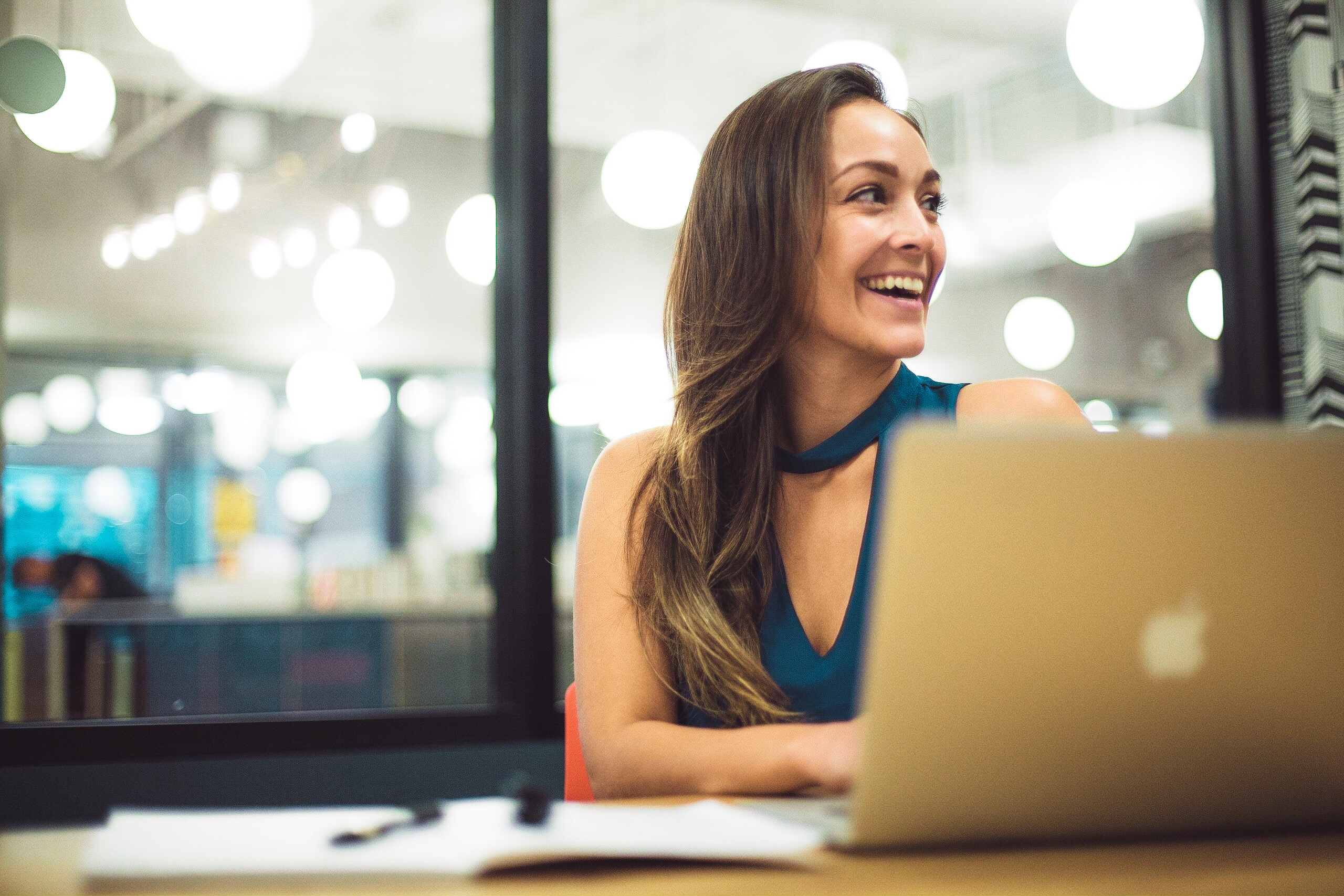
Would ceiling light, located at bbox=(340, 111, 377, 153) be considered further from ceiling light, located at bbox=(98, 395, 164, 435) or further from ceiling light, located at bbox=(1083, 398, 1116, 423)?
ceiling light, located at bbox=(1083, 398, 1116, 423)

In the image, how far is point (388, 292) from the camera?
5277 millimetres

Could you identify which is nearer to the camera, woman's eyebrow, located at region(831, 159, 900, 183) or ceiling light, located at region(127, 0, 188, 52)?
woman's eyebrow, located at region(831, 159, 900, 183)

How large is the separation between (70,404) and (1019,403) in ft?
24.7

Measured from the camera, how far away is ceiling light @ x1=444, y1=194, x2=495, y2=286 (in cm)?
256

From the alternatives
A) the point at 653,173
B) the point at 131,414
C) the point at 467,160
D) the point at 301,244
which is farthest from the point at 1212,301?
the point at 131,414

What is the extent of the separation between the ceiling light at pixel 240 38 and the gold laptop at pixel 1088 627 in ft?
7.74

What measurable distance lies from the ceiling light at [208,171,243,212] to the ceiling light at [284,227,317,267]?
1.70ft

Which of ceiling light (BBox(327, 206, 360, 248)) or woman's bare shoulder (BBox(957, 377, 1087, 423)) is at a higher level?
ceiling light (BBox(327, 206, 360, 248))

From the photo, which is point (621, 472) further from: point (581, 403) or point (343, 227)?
Answer: point (581, 403)

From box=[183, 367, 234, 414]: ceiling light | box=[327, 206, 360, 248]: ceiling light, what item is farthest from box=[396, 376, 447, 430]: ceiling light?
box=[327, 206, 360, 248]: ceiling light

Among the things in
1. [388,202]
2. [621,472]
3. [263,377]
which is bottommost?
[621,472]

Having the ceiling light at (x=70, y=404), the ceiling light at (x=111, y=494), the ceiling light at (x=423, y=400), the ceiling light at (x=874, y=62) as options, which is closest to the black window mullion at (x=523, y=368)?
the ceiling light at (x=874, y=62)

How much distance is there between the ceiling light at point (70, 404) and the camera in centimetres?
721

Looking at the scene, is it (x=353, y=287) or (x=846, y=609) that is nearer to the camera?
(x=846, y=609)
